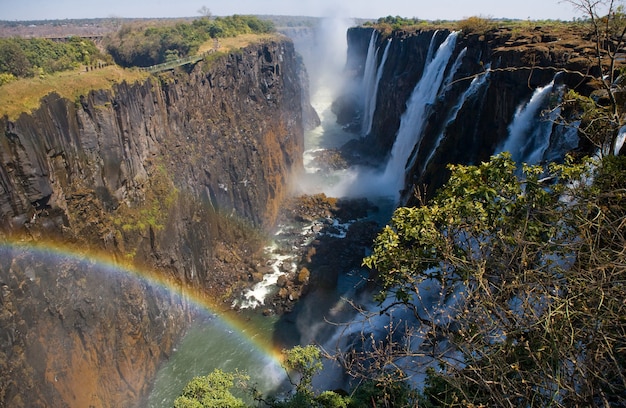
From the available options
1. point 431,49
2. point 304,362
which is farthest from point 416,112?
point 304,362

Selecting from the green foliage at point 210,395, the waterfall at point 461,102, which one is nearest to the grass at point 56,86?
the green foliage at point 210,395

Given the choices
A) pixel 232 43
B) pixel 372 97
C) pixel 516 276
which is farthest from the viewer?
pixel 372 97

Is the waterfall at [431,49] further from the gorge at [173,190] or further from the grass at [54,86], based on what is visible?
the grass at [54,86]

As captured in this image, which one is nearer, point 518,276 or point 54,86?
point 518,276

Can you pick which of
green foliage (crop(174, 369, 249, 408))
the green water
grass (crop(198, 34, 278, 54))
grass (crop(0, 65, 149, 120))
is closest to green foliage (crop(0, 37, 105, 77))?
grass (crop(0, 65, 149, 120))

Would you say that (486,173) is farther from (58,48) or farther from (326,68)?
(326,68)

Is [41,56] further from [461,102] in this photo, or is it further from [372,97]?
[372,97]

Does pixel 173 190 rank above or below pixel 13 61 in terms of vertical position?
below

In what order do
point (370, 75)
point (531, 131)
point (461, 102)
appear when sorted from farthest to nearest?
1. point (370, 75)
2. point (461, 102)
3. point (531, 131)
